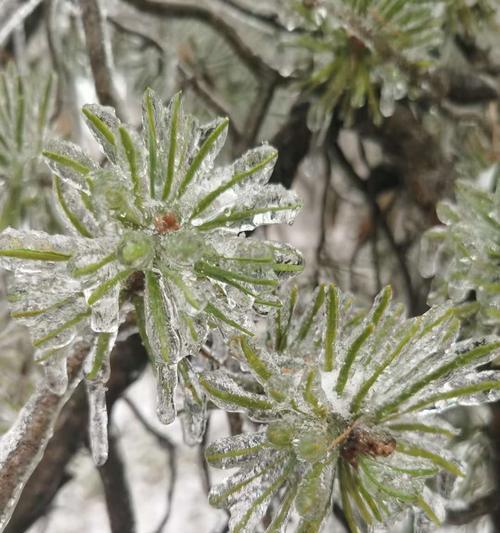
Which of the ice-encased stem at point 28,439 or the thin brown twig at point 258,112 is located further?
the thin brown twig at point 258,112

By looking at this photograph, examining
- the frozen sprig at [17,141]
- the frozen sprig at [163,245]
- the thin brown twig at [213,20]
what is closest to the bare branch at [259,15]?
the thin brown twig at [213,20]

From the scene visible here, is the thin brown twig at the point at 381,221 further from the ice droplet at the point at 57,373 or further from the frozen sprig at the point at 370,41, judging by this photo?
the ice droplet at the point at 57,373

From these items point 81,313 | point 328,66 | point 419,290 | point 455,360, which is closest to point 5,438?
point 81,313

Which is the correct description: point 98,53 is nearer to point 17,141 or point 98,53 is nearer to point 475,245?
point 17,141

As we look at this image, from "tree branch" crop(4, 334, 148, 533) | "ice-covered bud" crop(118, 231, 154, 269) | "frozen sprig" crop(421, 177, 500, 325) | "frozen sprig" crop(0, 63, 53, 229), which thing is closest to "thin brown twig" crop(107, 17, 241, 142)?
"frozen sprig" crop(0, 63, 53, 229)

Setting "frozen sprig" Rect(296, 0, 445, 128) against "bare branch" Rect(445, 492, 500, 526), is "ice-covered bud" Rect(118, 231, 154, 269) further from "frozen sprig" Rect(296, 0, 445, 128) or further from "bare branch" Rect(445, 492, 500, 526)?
"bare branch" Rect(445, 492, 500, 526)

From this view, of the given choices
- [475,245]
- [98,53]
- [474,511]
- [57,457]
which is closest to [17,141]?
[98,53]
